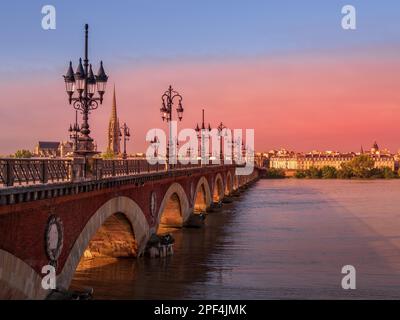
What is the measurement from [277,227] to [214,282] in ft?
76.0

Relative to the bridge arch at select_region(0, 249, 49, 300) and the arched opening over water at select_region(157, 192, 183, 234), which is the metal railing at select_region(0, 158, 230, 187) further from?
the arched opening over water at select_region(157, 192, 183, 234)

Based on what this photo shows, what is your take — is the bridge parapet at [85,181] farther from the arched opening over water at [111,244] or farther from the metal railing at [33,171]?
the arched opening over water at [111,244]

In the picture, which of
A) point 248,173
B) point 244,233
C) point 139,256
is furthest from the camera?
point 248,173

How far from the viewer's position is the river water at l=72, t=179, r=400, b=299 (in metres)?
25.1

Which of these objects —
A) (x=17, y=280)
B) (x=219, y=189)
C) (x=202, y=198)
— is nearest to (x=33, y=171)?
(x=17, y=280)

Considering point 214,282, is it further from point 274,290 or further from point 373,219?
point 373,219

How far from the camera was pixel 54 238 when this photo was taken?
19.2 m

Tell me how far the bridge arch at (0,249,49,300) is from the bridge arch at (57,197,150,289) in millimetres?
2172

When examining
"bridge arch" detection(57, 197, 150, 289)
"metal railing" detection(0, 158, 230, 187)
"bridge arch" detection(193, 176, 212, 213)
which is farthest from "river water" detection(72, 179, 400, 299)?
Result: "bridge arch" detection(193, 176, 212, 213)

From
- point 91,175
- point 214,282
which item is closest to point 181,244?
point 214,282

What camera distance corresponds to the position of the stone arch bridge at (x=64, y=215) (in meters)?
16.0

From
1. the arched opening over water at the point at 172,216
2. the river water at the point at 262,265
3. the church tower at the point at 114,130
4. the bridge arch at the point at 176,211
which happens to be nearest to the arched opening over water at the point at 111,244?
the river water at the point at 262,265

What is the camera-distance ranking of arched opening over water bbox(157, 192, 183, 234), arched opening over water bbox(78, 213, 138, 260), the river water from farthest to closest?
arched opening over water bbox(157, 192, 183, 234) → arched opening over water bbox(78, 213, 138, 260) → the river water
